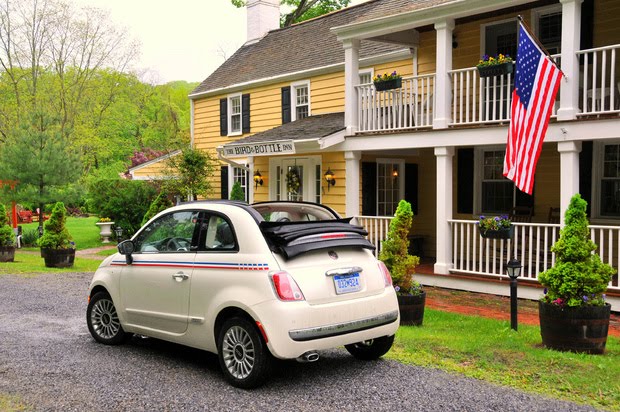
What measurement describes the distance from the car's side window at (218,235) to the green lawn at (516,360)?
7.08ft

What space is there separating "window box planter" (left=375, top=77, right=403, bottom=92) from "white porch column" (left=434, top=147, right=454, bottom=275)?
169 cm

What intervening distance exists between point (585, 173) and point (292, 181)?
767 centimetres

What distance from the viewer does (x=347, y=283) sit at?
5.61 meters

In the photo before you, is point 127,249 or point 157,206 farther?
point 157,206

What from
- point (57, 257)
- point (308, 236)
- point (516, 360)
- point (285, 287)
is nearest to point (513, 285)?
point (516, 360)

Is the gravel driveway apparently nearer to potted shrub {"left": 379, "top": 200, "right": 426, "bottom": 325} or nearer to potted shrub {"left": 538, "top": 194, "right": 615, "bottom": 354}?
potted shrub {"left": 538, "top": 194, "right": 615, "bottom": 354}

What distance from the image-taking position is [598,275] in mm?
6672

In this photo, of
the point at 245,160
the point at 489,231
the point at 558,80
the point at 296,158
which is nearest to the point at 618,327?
the point at 489,231

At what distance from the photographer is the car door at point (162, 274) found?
20.0 feet

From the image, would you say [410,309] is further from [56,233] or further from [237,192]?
[237,192]

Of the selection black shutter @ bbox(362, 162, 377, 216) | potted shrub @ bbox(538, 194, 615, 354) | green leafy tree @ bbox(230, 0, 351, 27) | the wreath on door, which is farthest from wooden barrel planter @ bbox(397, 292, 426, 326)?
green leafy tree @ bbox(230, 0, 351, 27)

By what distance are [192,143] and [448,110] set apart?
1300 cm

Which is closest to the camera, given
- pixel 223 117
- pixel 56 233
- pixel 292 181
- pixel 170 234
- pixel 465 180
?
pixel 170 234

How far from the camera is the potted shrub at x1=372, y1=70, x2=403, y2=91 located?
1273 centimetres
